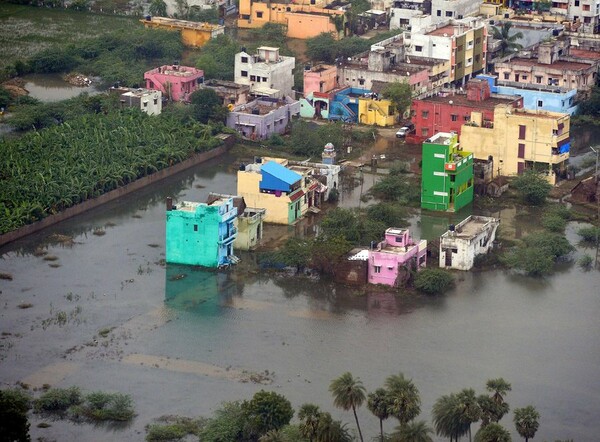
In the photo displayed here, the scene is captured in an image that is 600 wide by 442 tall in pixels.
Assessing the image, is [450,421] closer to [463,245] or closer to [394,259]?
[394,259]

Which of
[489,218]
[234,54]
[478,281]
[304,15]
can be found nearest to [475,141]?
[489,218]

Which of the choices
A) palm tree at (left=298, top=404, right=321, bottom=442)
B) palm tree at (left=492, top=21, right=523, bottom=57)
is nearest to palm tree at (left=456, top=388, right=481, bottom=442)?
palm tree at (left=298, top=404, right=321, bottom=442)

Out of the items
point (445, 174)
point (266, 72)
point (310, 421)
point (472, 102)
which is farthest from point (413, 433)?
point (266, 72)

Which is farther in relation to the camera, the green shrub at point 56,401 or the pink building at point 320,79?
the pink building at point 320,79

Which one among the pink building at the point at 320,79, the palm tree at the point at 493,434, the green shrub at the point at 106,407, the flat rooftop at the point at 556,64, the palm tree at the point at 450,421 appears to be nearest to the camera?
the palm tree at the point at 493,434

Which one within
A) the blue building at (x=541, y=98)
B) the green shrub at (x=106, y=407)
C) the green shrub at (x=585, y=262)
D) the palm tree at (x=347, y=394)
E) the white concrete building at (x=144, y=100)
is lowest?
the green shrub at (x=106, y=407)

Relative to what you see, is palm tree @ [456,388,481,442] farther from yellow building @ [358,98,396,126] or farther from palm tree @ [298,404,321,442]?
yellow building @ [358,98,396,126]

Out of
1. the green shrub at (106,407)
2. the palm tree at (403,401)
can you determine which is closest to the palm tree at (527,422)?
the palm tree at (403,401)

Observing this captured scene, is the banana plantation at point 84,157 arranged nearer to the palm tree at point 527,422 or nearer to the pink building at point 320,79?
the pink building at point 320,79
